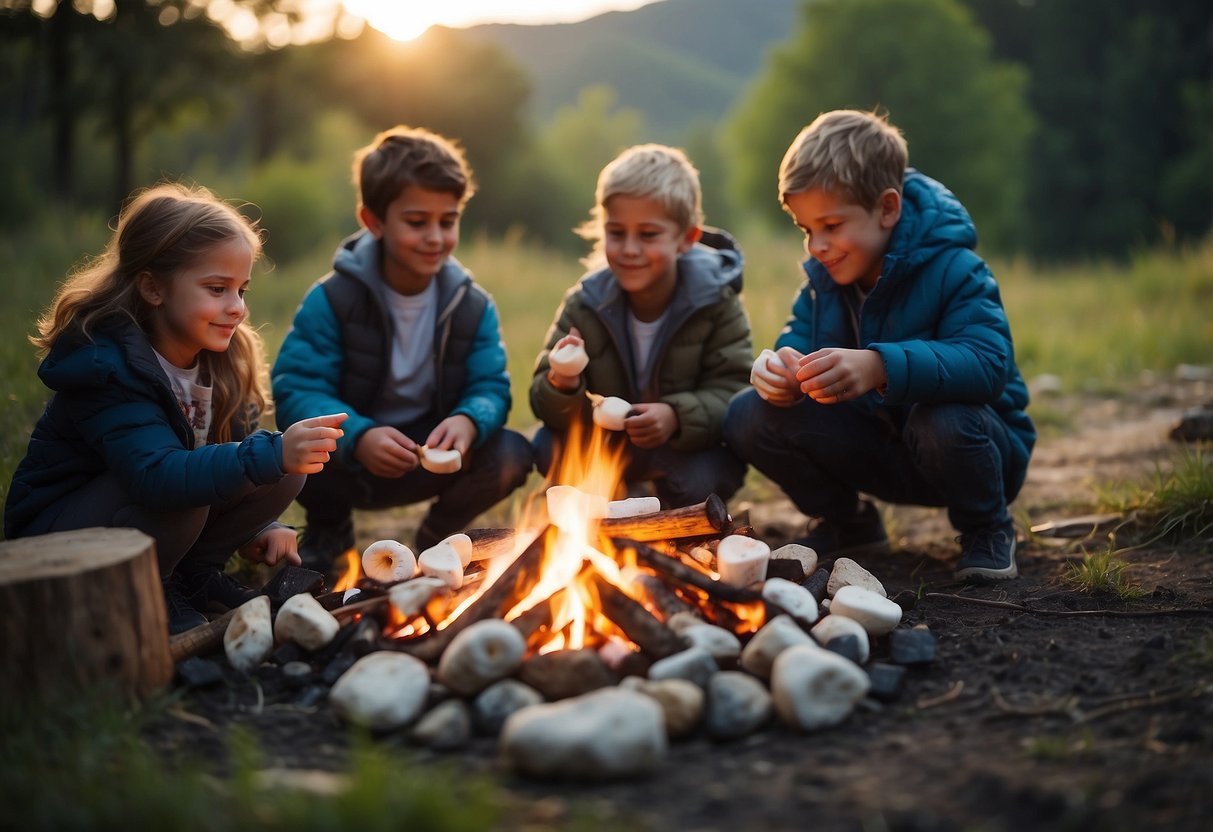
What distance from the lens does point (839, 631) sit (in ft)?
9.26

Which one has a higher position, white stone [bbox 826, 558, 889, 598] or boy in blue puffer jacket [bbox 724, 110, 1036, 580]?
boy in blue puffer jacket [bbox 724, 110, 1036, 580]

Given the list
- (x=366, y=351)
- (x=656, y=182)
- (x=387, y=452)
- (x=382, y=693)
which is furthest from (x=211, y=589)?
(x=656, y=182)

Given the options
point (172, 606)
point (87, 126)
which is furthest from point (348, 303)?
point (87, 126)

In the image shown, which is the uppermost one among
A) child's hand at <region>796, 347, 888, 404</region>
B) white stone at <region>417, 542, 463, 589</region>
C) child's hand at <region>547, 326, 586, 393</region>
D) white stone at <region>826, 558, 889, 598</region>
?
child's hand at <region>547, 326, 586, 393</region>

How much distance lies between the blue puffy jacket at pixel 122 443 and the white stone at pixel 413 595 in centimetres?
52

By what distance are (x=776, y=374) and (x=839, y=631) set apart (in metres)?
1.09

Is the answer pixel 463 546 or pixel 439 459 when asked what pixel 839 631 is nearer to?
pixel 463 546

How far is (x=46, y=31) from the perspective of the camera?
14.7m

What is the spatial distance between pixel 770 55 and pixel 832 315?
26589mm

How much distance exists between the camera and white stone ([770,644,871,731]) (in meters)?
2.40

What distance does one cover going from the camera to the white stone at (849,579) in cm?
329

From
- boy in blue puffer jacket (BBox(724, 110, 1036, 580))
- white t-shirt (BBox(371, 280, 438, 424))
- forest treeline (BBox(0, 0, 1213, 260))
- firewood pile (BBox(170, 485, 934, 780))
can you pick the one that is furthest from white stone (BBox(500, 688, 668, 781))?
forest treeline (BBox(0, 0, 1213, 260))

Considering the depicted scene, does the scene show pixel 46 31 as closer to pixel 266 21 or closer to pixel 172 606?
pixel 266 21

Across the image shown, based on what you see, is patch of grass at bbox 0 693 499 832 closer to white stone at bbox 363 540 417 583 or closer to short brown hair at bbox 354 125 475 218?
white stone at bbox 363 540 417 583
